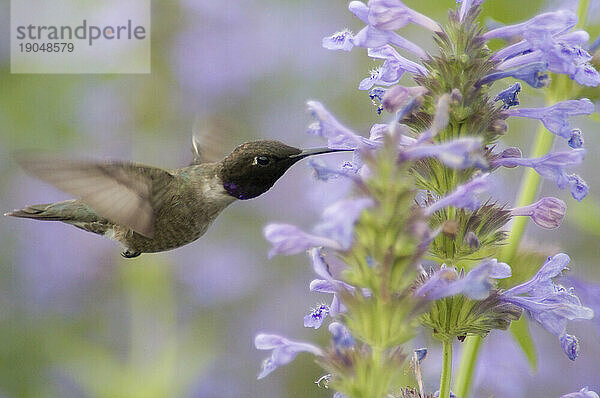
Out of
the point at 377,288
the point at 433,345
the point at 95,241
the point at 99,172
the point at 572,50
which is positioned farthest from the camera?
the point at 95,241

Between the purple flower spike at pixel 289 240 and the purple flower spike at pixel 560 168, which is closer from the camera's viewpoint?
the purple flower spike at pixel 289 240

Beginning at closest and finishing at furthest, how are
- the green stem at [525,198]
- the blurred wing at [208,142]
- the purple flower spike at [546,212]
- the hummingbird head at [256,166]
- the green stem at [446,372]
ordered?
the green stem at [446,372] < the purple flower spike at [546,212] < the green stem at [525,198] < the hummingbird head at [256,166] < the blurred wing at [208,142]

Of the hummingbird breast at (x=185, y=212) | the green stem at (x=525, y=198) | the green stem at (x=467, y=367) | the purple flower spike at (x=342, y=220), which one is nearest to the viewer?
the purple flower spike at (x=342, y=220)

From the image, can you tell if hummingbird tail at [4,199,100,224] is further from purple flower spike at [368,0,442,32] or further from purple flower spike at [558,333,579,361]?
purple flower spike at [558,333,579,361]

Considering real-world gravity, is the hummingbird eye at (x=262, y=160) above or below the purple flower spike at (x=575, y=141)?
below

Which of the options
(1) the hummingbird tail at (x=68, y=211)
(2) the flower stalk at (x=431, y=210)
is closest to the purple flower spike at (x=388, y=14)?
(2) the flower stalk at (x=431, y=210)

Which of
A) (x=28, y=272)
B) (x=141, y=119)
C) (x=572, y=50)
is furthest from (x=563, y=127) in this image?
(x=28, y=272)

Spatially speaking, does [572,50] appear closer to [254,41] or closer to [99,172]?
[99,172]

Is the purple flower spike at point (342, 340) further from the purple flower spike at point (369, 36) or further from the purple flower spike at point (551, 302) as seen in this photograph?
the purple flower spike at point (369, 36)
